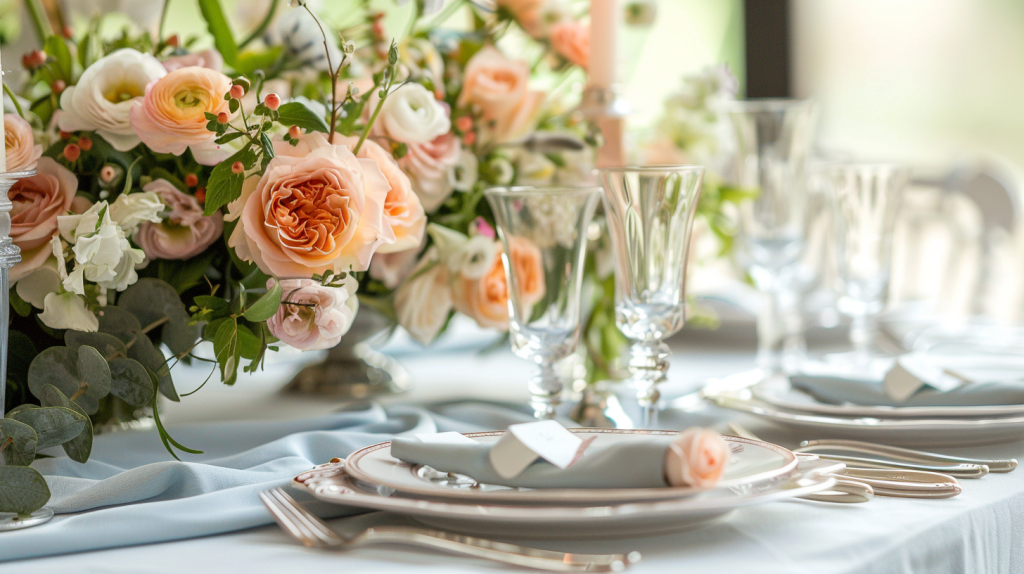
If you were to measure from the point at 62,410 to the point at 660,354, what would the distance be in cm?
45

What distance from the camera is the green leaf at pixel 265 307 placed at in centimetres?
60

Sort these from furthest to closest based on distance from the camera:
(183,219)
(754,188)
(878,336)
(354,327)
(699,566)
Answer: (878,336) → (754,188) → (354,327) → (183,219) → (699,566)

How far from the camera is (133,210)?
66 cm

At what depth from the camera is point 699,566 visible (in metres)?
0.46

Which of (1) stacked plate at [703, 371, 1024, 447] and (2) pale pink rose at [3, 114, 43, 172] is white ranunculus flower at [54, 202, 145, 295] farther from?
(1) stacked plate at [703, 371, 1024, 447]

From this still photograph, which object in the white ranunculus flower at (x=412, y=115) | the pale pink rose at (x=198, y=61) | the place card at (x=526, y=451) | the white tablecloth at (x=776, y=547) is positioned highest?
the pale pink rose at (x=198, y=61)

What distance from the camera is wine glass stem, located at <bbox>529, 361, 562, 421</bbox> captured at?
2.38 ft

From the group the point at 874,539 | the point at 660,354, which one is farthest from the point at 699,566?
the point at 660,354

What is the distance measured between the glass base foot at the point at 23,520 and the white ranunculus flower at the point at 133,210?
21 cm

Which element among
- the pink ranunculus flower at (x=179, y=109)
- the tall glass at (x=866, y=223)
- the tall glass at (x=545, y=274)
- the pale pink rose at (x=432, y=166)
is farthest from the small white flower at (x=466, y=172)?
the tall glass at (x=866, y=223)

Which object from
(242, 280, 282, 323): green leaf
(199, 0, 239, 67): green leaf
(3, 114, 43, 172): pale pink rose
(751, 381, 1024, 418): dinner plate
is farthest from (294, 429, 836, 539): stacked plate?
(199, 0, 239, 67): green leaf

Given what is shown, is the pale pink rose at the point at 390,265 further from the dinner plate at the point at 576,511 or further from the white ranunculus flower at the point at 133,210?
the dinner plate at the point at 576,511

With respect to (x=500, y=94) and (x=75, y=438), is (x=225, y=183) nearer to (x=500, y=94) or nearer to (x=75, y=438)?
(x=75, y=438)

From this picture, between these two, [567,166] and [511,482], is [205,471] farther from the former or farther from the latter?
[567,166]
